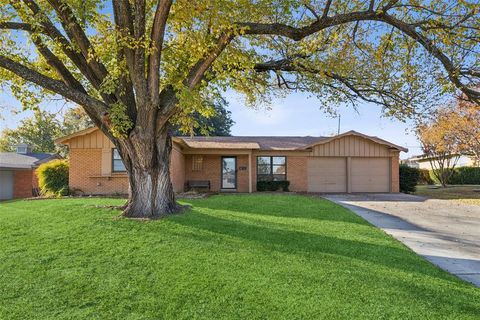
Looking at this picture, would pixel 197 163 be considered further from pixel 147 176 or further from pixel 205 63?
pixel 205 63

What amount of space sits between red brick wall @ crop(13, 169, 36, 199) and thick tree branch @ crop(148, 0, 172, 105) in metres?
21.5

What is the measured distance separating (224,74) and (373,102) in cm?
465

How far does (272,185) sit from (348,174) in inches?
187

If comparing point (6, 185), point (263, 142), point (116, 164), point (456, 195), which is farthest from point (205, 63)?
point (6, 185)

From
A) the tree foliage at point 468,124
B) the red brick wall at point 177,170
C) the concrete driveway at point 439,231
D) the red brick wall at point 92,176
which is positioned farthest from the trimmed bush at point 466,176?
the red brick wall at point 92,176

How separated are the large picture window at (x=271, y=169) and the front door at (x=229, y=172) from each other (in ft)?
4.84

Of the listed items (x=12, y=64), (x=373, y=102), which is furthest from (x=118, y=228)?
(x=373, y=102)

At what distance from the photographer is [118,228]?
6.98 metres

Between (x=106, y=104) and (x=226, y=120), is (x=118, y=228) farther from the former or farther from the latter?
(x=226, y=120)

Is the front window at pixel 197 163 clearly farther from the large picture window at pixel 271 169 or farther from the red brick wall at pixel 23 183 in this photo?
the red brick wall at pixel 23 183

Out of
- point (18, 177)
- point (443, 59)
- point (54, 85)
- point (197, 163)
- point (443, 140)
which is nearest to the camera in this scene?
point (443, 59)

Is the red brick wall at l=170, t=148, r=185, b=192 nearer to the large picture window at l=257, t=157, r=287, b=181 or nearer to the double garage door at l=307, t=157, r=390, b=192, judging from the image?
the large picture window at l=257, t=157, r=287, b=181

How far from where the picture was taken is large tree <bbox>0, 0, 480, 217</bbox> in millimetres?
6715

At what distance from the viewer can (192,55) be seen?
8297mm
